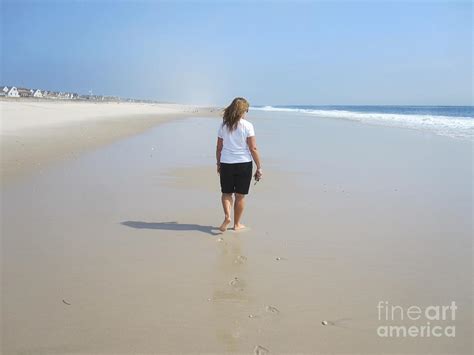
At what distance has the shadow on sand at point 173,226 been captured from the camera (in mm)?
4770

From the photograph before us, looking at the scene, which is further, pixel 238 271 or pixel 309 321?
pixel 238 271

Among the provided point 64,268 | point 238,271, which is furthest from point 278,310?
point 64,268

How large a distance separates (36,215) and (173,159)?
5205 millimetres

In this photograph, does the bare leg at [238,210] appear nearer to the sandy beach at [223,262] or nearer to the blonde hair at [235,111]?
the sandy beach at [223,262]

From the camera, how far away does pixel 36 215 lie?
507cm

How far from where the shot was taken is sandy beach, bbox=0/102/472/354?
2.60 m

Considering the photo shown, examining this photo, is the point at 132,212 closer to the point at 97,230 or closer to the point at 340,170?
the point at 97,230

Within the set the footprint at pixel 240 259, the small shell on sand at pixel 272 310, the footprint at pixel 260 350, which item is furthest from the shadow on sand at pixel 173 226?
the footprint at pixel 260 350

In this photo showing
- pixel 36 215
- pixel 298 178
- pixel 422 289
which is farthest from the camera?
pixel 298 178

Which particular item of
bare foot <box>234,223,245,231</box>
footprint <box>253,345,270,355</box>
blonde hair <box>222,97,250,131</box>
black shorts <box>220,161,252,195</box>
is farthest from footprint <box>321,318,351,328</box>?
blonde hair <box>222,97,250,131</box>

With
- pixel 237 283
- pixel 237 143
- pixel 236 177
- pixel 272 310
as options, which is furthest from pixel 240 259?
pixel 237 143

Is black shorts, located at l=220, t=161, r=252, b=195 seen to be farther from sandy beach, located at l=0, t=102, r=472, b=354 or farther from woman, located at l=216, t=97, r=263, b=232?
sandy beach, located at l=0, t=102, r=472, b=354

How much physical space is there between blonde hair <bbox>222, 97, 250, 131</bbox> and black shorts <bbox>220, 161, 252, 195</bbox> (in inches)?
18.7

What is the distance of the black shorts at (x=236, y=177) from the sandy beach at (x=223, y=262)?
0.54 meters
